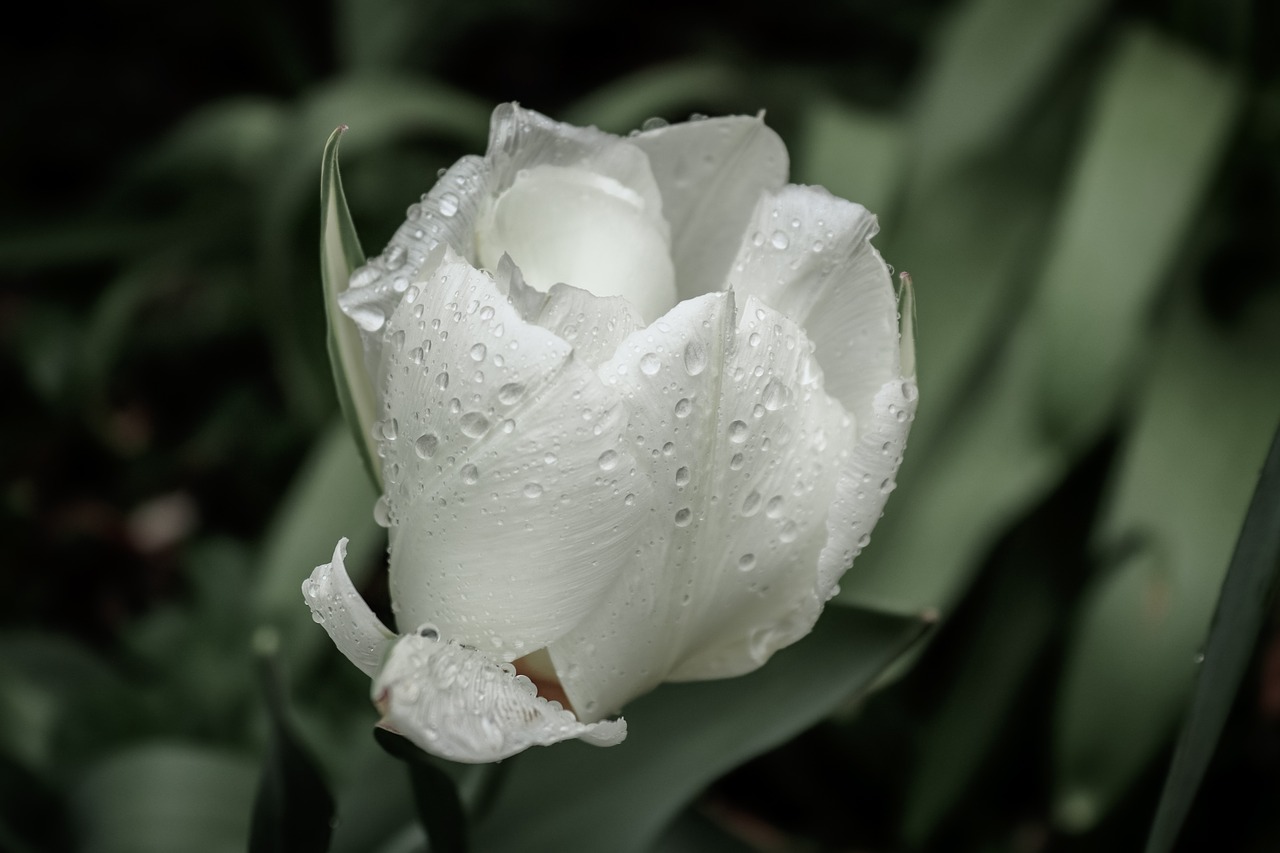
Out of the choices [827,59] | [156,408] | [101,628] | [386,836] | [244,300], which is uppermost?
[827,59]

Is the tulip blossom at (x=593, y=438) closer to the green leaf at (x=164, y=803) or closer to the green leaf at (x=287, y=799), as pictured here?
the green leaf at (x=287, y=799)

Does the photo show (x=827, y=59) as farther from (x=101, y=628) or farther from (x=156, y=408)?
(x=101, y=628)

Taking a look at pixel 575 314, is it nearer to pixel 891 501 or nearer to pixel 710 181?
pixel 710 181

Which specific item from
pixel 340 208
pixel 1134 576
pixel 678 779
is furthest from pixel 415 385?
pixel 1134 576

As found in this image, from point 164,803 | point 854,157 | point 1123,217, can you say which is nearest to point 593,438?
point 164,803

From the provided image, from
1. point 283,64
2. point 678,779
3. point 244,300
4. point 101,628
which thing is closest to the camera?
point 678,779

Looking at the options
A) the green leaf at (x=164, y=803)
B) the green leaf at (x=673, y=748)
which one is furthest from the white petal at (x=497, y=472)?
the green leaf at (x=164, y=803)
